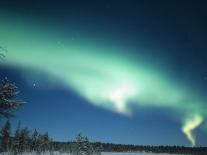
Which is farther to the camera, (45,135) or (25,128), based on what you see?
(45,135)

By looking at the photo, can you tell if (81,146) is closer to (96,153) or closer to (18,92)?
(96,153)

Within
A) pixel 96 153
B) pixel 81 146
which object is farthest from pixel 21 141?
pixel 81 146

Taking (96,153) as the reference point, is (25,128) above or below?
above

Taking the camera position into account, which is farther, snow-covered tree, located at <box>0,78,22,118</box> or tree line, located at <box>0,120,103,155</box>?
tree line, located at <box>0,120,103,155</box>

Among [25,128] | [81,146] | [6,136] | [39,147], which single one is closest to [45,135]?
[39,147]

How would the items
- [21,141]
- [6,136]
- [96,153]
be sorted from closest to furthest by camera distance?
[6,136] → [21,141] → [96,153]

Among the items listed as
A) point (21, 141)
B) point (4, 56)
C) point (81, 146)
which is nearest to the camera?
point (4, 56)

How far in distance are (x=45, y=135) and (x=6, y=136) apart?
40.3m

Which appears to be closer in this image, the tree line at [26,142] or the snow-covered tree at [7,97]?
the snow-covered tree at [7,97]

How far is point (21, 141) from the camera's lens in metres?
108

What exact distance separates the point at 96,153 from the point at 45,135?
2614cm

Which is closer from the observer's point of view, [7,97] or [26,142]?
[7,97]

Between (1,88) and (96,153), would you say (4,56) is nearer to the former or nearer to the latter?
(1,88)

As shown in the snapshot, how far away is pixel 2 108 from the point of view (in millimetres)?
11867
